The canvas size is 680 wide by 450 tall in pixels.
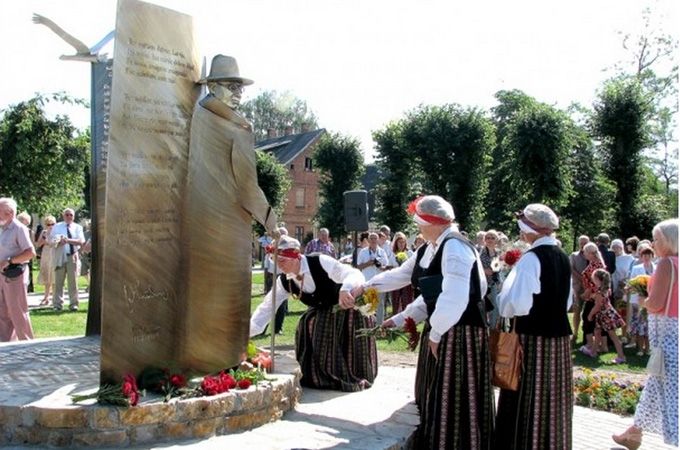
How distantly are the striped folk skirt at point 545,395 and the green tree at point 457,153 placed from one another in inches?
1070

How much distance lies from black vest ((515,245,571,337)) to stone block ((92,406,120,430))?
8.82 ft

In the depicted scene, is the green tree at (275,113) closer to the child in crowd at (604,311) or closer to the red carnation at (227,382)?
the child in crowd at (604,311)

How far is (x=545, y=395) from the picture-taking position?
4.58 meters

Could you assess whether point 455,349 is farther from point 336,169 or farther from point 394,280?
point 336,169

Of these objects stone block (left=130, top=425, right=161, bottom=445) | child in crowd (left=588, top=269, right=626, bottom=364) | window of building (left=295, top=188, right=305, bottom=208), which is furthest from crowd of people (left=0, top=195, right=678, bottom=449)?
window of building (left=295, top=188, right=305, bottom=208)

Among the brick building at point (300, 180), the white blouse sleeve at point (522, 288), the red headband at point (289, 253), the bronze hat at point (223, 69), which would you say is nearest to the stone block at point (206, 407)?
the red headband at point (289, 253)

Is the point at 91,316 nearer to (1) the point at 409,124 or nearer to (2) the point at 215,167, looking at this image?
(2) the point at 215,167

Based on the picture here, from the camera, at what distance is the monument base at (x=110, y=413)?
403cm

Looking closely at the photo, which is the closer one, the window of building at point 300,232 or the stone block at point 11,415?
the stone block at point 11,415

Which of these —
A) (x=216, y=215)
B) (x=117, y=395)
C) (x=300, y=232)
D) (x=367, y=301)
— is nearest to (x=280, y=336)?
(x=367, y=301)

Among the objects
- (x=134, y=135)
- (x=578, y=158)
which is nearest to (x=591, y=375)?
(x=134, y=135)

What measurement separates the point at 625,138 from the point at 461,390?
23268mm

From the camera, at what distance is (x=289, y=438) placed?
171 inches

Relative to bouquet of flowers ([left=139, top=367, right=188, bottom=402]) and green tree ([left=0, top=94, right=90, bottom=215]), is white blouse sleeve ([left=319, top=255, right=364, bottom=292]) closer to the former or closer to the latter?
bouquet of flowers ([left=139, top=367, right=188, bottom=402])
